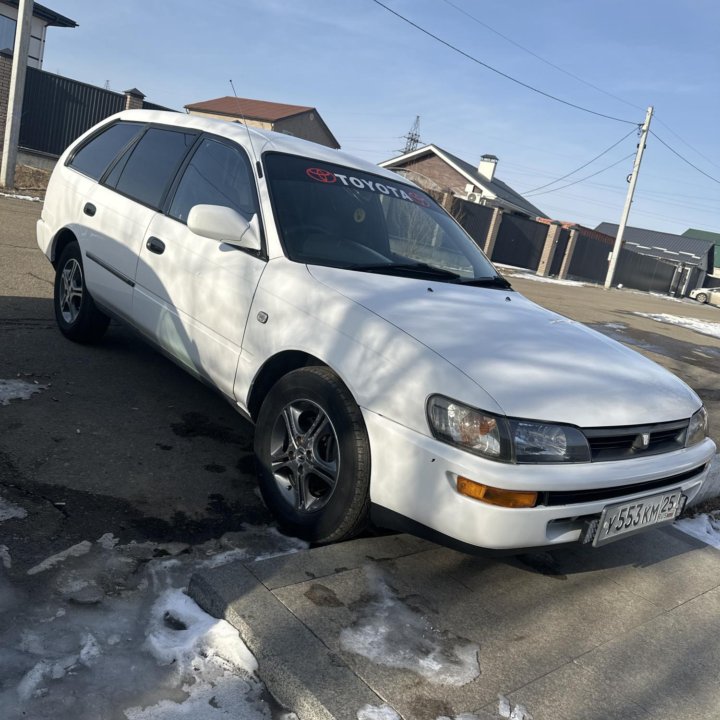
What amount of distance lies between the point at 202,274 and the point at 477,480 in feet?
6.57

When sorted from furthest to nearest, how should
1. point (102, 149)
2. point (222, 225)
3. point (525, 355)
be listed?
point (102, 149), point (222, 225), point (525, 355)

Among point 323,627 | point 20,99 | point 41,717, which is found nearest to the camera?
point 41,717

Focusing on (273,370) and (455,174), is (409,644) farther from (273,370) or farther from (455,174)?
(455,174)

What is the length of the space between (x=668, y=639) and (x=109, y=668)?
2.16m

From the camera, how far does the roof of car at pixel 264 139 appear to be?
4070 millimetres

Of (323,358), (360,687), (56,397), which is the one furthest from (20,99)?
(360,687)

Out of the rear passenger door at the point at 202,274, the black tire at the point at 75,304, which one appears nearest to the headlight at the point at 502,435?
the rear passenger door at the point at 202,274

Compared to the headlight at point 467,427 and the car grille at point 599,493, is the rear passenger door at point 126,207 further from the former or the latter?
the car grille at point 599,493

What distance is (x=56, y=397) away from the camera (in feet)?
14.4

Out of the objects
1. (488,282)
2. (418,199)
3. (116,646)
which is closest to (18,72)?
(418,199)

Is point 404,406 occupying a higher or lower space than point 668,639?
Answer: higher

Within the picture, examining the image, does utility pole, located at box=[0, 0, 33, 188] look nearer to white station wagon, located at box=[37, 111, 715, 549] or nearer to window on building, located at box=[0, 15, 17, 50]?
white station wagon, located at box=[37, 111, 715, 549]

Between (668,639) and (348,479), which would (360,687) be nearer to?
(348,479)

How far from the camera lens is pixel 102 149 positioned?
5254 mm
